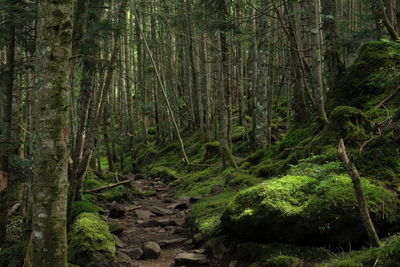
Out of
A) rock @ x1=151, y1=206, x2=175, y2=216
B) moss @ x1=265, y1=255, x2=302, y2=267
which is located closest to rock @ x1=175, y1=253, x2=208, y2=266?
moss @ x1=265, y1=255, x2=302, y2=267

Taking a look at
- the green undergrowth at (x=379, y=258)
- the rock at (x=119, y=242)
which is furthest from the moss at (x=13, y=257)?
the green undergrowth at (x=379, y=258)

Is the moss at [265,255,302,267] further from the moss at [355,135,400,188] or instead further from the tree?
the tree

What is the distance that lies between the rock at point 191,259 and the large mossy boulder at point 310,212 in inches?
24.3

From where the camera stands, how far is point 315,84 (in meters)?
7.16

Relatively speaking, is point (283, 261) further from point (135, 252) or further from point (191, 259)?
point (135, 252)

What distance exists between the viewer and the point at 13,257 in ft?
16.8

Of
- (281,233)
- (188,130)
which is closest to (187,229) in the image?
(281,233)

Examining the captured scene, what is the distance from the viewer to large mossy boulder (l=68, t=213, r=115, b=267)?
5043 millimetres

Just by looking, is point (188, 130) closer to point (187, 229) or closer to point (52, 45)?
point (187, 229)

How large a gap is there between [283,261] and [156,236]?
3607 millimetres

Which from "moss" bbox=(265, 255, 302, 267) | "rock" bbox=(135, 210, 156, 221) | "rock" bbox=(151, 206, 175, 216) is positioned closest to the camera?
"moss" bbox=(265, 255, 302, 267)

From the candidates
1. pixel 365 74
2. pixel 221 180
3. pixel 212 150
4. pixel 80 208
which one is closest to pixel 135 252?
pixel 80 208

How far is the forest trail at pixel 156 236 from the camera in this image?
214 inches

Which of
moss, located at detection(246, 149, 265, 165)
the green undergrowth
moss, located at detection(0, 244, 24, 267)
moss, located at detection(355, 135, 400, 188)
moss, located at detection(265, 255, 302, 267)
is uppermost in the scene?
moss, located at detection(355, 135, 400, 188)
